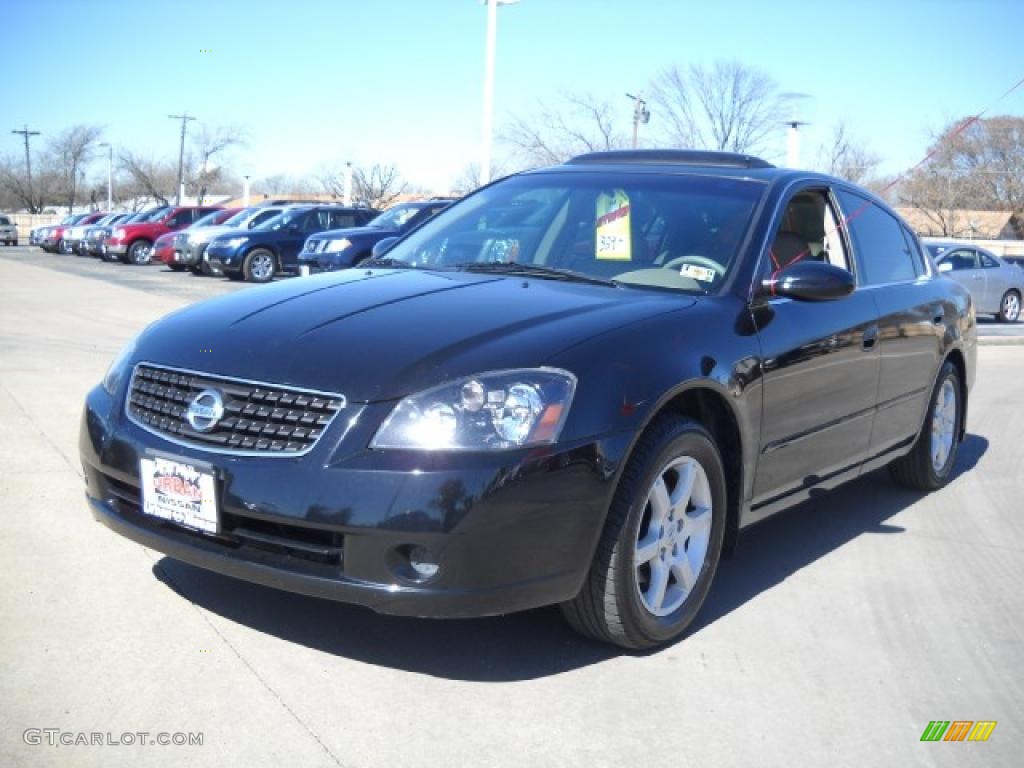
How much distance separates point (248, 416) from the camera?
10.5ft

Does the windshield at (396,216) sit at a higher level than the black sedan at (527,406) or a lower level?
lower

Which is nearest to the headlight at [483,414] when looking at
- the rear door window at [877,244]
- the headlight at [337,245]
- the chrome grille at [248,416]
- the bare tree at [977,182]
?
the chrome grille at [248,416]

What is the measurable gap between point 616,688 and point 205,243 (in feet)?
72.4

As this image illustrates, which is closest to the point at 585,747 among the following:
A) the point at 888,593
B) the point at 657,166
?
the point at 888,593

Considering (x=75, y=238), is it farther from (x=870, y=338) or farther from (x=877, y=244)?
(x=870, y=338)

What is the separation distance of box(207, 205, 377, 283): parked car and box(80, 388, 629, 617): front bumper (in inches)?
750

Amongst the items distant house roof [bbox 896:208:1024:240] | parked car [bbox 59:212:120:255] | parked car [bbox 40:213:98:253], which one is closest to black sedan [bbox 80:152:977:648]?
parked car [bbox 59:212:120:255]

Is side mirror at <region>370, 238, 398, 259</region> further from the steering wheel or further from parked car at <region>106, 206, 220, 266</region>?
parked car at <region>106, 206, 220, 266</region>

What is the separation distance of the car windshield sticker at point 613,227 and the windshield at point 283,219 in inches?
734

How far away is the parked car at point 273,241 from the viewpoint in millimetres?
21656

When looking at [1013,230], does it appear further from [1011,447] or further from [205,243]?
[1011,447]

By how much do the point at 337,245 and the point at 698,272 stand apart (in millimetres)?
14185

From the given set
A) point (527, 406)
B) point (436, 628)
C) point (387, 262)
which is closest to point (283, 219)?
point (387, 262)

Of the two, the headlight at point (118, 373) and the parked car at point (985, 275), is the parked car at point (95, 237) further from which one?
the headlight at point (118, 373)
